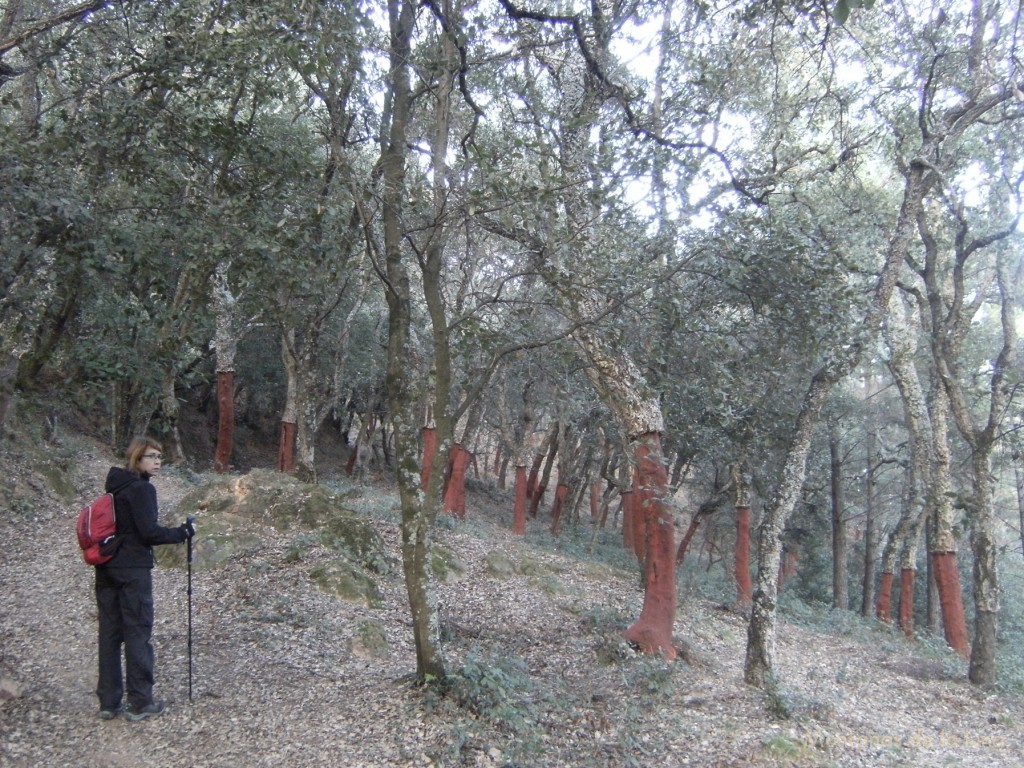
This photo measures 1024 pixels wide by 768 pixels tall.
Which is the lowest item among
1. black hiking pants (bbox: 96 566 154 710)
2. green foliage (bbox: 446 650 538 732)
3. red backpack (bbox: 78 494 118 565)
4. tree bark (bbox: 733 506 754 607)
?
tree bark (bbox: 733 506 754 607)

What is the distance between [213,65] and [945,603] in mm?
14167

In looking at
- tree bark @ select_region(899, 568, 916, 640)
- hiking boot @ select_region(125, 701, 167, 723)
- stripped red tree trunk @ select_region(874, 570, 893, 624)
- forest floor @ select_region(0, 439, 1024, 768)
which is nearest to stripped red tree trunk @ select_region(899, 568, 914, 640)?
tree bark @ select_region(899, 568, 916, 640)

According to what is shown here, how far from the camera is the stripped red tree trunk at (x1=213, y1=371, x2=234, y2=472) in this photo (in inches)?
727

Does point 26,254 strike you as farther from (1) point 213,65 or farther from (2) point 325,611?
(2) point 325,611

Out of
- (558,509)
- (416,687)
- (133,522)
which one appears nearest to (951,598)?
(416,687)

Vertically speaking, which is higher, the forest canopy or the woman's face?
the forest canopy

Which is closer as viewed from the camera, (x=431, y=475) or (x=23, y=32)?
(x=23, y=32)

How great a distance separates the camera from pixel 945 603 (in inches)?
516

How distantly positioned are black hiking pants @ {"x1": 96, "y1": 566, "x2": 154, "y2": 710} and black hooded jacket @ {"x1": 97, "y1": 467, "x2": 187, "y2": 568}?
0.08 meters

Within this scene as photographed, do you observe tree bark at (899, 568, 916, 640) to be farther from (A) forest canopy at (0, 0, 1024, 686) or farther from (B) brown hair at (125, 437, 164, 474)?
(B) brown hair at (125, 437, 164, 474)

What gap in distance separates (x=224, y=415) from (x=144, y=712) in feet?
48.8

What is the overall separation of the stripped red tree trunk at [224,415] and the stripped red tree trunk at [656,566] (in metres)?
12.9

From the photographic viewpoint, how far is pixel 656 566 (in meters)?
8.97

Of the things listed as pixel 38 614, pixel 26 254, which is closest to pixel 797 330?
pixel 26 254
